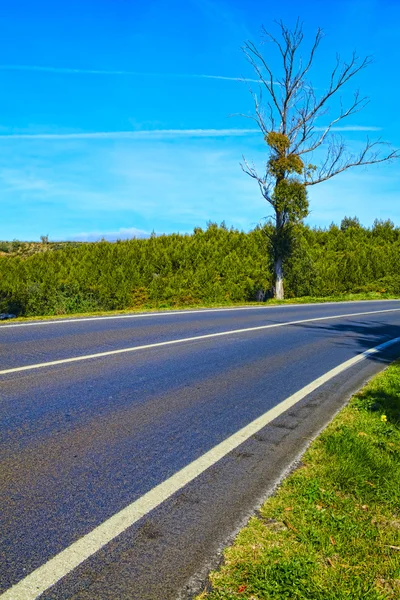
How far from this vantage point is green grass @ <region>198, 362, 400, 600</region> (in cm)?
248

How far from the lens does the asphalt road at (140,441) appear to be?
2.64 m

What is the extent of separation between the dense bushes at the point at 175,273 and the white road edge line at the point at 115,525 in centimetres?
1352

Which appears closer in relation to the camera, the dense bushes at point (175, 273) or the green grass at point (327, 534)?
the green grass at point (327, 534)

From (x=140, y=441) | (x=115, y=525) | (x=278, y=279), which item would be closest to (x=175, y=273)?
(x=278, y=279)

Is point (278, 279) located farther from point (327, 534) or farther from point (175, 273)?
point (327, 534)

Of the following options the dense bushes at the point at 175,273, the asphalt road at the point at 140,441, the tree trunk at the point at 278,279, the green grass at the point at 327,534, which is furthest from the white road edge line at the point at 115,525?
the tree trunk at the point at 278,279

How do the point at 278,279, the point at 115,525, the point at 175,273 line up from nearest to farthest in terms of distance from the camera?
the point at 115,525, the point at 278,279, the point at 175,273

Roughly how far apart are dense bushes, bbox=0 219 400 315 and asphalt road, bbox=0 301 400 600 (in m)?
10.1

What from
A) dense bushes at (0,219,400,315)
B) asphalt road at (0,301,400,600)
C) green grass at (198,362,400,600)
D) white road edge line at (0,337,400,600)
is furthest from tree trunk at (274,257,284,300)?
green grass at (198,362,400,600)

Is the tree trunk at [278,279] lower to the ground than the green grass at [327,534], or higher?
higher

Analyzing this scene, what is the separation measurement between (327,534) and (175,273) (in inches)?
1047

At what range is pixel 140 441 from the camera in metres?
4.26

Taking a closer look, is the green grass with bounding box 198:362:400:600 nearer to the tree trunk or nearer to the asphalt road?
the asphalt road

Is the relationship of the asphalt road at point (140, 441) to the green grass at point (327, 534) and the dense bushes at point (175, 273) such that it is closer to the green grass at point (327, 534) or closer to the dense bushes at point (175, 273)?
the green grass at point (327, 534)
